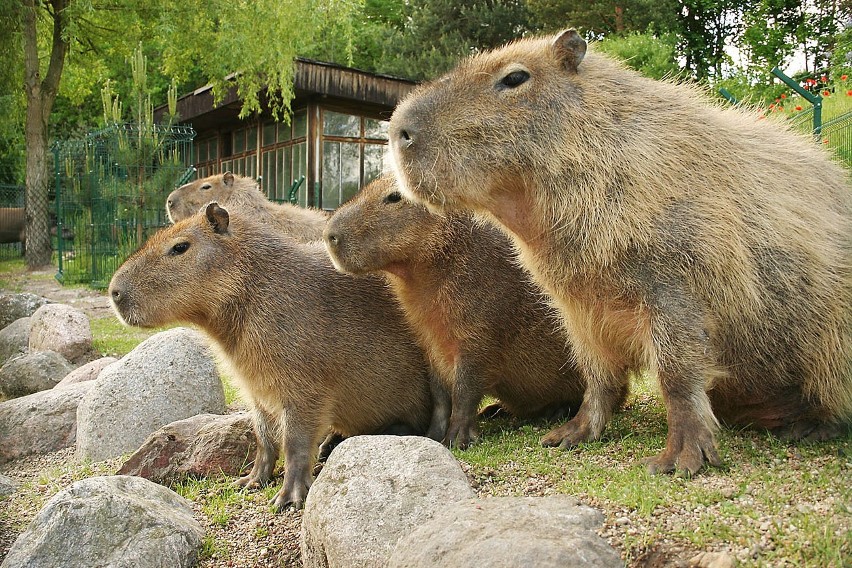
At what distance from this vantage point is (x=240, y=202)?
8.24 metres

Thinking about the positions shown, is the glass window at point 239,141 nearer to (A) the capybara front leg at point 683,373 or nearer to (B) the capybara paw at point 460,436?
(B) the capybara paw at point 460,436

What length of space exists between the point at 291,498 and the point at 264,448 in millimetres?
512

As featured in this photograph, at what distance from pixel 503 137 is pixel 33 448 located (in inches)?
172

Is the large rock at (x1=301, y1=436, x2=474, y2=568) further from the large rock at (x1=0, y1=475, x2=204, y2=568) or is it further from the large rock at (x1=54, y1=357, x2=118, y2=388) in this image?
the large rock at (x1=54, y1=357, x2=118, y2=388)

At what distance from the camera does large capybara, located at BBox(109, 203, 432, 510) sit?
4.03m

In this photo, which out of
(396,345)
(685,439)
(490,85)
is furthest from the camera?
(396,345)

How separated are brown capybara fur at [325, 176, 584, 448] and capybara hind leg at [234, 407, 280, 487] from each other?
2.83 ft

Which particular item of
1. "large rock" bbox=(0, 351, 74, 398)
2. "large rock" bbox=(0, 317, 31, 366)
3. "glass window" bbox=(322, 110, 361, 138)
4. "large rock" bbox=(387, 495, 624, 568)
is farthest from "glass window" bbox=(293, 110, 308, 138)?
"large rock" bbox=(387, 495, 624, 568)

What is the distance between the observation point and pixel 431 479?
312 centimetres

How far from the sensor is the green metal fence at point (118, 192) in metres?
14.0

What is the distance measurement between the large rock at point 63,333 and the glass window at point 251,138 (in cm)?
1366

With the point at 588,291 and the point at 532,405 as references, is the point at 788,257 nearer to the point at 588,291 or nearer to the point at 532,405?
the point at 588,291

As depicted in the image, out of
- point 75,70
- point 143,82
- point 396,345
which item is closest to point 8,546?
point 396,345

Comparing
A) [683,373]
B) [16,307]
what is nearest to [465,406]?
[683,373]
